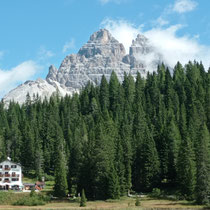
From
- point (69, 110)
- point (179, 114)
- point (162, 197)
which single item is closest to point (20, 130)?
point (69, 110)

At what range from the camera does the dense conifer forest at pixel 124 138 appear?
78.8m

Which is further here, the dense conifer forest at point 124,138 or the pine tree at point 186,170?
the dense conifer forest at point 124,138

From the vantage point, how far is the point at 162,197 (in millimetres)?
76688

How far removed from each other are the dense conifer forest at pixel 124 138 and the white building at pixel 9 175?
771 centimetres

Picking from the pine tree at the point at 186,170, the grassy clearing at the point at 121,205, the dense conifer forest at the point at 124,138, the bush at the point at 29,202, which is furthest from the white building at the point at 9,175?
the pine tree at the point at 186,170

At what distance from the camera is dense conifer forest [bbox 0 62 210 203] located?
258 feet

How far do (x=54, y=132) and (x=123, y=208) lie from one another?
67.1 meters

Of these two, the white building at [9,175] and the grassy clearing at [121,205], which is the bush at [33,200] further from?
the white building at [9,175]

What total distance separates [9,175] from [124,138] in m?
32.3

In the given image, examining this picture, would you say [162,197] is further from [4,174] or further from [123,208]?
[4,174]

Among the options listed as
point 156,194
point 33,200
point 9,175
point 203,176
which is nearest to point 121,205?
point 156,194

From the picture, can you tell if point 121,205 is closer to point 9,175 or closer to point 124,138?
point 124,138

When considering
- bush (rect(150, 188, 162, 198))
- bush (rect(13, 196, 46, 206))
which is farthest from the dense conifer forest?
bush (rect(13, 196, 46, 206))

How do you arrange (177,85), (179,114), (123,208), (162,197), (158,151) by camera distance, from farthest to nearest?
(177,85), (179,114), (158,151), (162,197), (123,208)
